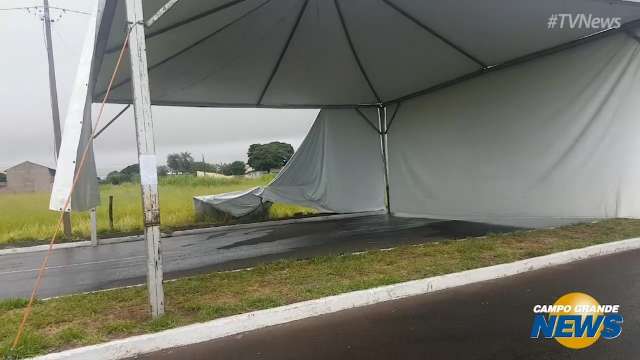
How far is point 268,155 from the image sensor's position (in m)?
15.9

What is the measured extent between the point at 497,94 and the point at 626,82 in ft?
8.96

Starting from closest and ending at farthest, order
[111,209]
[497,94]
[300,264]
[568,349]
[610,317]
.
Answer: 1. [568,349]
2. [610,317]
3. [300,264]
4. [497,94]
5. [111,209]

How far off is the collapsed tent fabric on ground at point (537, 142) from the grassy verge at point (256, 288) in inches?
68.1

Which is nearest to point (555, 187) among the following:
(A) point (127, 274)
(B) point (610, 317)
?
(B) point (610, 317)

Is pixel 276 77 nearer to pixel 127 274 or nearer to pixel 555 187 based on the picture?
pixel 127 274

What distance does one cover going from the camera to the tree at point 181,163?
14.2m

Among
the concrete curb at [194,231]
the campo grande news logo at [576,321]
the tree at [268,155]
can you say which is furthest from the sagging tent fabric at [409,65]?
the campo grande news logo at [576,321]

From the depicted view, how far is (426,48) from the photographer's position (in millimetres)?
9633

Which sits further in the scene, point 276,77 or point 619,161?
point 276,77

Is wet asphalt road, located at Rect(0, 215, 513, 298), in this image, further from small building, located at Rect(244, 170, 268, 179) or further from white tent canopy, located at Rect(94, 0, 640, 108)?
white tent canopy, located at Rect(94, 0, 640, 108)

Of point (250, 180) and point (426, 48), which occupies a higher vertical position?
point (426, 48)

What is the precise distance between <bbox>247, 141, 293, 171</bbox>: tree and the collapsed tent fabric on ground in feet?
15.6

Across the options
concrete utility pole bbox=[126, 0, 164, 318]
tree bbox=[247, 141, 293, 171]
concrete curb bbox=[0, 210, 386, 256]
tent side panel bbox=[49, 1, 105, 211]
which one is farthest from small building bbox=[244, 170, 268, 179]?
concrete utility pole bbox=[126, 0, 164, 318]

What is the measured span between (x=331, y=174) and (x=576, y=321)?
33.4ft
